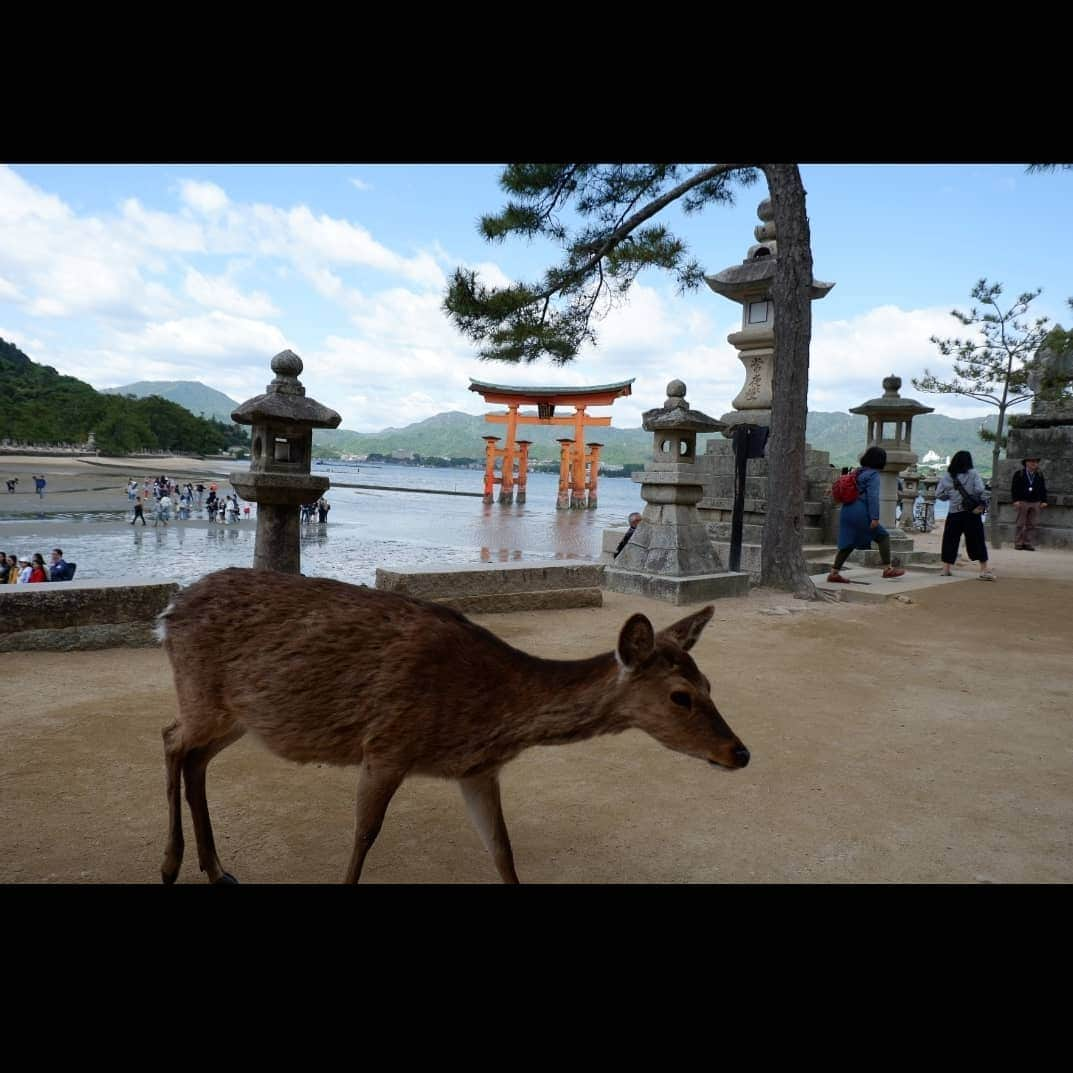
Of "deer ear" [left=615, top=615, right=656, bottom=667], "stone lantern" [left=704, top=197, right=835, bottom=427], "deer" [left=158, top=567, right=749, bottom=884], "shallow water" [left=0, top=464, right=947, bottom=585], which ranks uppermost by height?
"stone lantern" [left=704, top=197, right=835, bottom=427]

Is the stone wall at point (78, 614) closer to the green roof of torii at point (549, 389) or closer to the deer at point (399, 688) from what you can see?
the deer at point (399, 688)

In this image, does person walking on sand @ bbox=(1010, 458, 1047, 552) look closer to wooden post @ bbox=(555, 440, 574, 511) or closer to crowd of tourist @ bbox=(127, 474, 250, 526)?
crowd of tourist @ bbox=(127, 474, 250, 526)

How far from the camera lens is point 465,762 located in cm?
201

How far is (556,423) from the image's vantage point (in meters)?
39.6

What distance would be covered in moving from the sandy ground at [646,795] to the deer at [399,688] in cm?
92

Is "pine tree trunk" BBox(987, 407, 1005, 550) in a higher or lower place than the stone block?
higher

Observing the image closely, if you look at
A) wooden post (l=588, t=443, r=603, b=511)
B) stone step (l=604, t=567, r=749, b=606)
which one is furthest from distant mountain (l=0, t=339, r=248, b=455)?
stone step (l=604, t=567, r=749, b=606)

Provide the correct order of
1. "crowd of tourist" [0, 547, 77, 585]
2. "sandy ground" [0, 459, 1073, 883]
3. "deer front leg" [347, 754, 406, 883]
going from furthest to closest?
"crowd of tourist" [0, 547, 77, 585], "sandy ground" [0, 459, 1073, 883], "deer front leg" [347, 754, 406, 883]

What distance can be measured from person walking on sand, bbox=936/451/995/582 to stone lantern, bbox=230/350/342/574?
8.41m

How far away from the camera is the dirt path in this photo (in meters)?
2.80

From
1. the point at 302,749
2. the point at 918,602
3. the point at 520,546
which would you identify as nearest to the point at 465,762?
the point at 302,749
